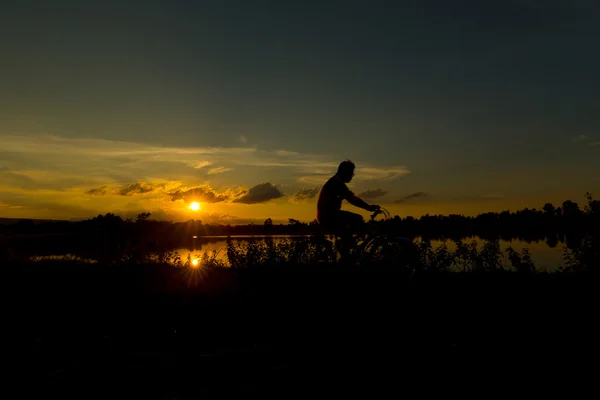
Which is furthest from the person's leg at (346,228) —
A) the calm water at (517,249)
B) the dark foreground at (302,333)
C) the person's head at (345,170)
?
the calm water at (517,249)

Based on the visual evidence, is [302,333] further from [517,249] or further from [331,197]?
[517,249]

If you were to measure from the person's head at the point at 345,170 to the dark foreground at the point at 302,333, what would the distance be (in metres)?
2.41

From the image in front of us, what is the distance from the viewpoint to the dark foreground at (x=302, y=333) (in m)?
5.11

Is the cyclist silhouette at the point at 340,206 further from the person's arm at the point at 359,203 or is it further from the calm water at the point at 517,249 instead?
the calm water at the point at 517,249

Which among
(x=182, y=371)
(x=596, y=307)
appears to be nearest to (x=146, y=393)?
(x=182, y=371)

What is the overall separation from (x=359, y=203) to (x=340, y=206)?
453mm

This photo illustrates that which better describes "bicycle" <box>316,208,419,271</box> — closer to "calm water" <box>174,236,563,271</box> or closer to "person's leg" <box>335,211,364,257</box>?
"person's leg" <box>335,211,364,257</box>

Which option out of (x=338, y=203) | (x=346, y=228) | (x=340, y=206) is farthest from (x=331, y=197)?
(x=346, y=228)

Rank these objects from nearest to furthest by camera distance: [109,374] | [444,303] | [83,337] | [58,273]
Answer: [109,374], [83,337], [444,303], [58,273]

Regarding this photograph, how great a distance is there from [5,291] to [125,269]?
3901 millimetres

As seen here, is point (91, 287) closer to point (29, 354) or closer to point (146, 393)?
point (29, 354)

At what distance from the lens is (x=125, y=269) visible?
16.0 meters

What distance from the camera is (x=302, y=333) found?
313 inches

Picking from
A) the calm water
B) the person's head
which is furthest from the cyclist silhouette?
the calm water
